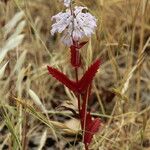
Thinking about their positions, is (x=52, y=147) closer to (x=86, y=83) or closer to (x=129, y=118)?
(x=129, y=118)

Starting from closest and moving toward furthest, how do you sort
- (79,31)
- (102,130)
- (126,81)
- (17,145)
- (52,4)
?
(79,31) → (17,145) → (126,81) → (102,130) → (52,4)

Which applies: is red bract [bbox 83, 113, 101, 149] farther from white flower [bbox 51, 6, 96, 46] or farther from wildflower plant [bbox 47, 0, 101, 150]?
white flower [bbox 51, 6, 96, 46]

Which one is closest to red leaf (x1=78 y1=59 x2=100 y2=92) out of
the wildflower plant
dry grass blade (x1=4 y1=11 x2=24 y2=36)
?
the wildflower plant

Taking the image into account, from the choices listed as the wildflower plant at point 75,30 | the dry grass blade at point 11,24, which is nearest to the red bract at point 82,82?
the wildflower plant at point 75,30

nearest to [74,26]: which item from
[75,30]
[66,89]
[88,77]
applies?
[75,30]

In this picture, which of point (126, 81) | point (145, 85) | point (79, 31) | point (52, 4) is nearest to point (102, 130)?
point (126, 81)

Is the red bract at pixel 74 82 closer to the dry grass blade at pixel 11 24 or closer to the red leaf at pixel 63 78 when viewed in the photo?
the red leaf at pixel 63 78

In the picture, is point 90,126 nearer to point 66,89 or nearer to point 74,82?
point 74,82
